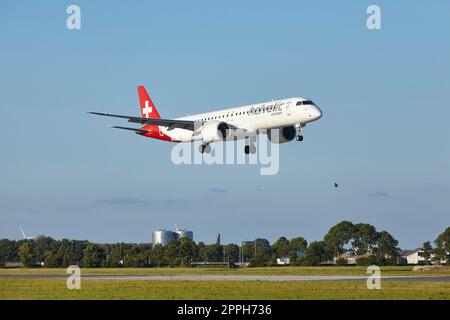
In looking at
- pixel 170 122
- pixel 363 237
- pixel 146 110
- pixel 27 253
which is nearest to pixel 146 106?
pixel 146 110

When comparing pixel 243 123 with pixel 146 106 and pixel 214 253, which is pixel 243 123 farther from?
pixel 214 253

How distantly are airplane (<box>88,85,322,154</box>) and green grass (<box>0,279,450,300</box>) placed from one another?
2088 cm

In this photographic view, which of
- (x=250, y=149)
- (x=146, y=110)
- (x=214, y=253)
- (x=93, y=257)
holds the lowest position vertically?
(x=93, y=257)

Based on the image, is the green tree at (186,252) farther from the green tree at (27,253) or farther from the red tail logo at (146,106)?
the red tail logo at (146,106)

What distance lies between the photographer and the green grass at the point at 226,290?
168 ft

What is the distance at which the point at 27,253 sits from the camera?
129250 mm

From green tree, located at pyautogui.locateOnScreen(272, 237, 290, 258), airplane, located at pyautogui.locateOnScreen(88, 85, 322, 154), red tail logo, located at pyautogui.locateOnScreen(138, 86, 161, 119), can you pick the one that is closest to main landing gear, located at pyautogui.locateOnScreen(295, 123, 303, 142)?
airplane, located at pyautogui.locateOnScreen(88, 85, 322, 154)

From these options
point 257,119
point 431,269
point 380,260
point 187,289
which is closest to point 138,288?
point 187,289

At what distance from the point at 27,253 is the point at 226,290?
259ft

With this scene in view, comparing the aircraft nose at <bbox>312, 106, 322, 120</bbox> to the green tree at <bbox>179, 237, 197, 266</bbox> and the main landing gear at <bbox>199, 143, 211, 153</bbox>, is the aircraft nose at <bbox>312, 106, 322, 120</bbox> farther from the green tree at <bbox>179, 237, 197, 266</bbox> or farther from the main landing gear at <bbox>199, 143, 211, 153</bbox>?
the green tree at <bbox>179, 237, 197, 266</bbox>

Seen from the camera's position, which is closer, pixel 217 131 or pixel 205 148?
pixel 217 131

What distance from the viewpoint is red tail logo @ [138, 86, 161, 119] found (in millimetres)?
111500
